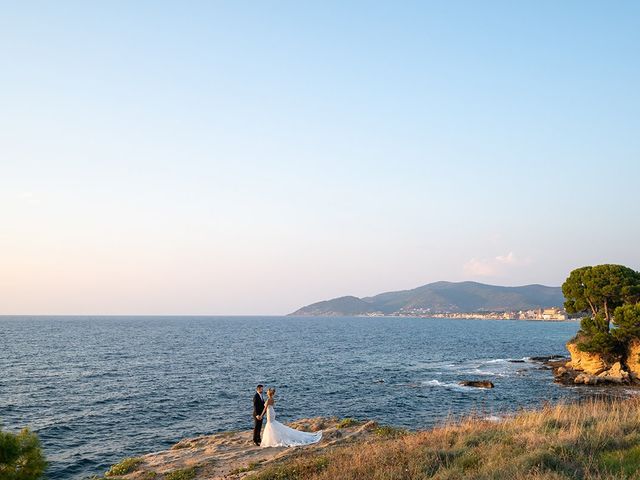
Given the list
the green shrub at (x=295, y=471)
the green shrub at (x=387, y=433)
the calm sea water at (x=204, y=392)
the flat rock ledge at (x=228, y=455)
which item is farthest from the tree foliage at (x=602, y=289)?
the green shrub at (x=295, y=471)

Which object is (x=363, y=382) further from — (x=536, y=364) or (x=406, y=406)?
(x=536, y=364)

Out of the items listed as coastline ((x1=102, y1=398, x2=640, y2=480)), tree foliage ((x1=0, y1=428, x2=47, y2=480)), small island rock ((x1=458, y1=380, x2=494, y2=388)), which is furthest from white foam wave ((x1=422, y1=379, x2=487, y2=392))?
tree foliage ((x1=0, y1=428, x2=47, y2=480))

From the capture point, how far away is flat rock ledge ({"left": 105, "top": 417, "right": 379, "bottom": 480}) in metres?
18.9

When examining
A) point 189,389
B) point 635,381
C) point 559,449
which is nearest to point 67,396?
point 189,389

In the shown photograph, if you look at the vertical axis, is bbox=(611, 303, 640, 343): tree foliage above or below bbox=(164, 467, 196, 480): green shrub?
above

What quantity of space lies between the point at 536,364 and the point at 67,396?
6517 cm

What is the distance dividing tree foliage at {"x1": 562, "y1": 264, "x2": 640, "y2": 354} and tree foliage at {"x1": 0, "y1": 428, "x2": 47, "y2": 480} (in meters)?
59.2

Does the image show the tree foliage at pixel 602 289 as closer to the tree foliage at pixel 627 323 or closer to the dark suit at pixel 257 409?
the tree foliage at pixel 627 323

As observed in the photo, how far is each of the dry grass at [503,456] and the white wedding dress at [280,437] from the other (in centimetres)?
560

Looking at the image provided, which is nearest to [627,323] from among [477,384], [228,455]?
[477,384]

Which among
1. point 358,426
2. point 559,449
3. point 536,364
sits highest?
point 559,449

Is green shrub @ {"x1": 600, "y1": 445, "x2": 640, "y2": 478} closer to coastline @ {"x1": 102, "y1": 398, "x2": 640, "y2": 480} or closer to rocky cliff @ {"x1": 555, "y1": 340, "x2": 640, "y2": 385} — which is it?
coastline @ {"x1": 102, "y1": 398, "x2": 640, "y2": 480}

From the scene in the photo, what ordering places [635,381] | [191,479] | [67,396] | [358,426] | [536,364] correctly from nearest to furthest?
1. [191,479]
2. [358,426]
3. [67,396]
4. [635,381]
5. [536,364]

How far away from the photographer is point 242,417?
39.3 metres
